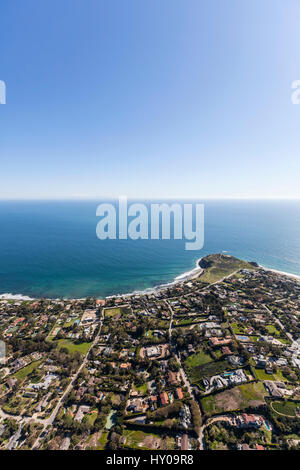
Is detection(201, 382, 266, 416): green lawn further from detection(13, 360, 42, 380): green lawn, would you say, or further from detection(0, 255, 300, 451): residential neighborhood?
detection(13, 360, 42, 380): green lawn

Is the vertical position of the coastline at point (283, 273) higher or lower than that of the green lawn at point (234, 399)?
higher

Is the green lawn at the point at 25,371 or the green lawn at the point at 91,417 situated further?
the green lawn at the point at 25,371

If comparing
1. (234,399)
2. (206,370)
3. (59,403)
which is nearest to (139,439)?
(59,403)

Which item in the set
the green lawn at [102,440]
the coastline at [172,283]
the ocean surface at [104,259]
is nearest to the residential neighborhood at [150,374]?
the green lawn at [102,440]

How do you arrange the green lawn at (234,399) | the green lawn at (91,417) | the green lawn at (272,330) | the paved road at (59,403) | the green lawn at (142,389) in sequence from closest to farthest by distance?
1. the paved road at (59,403)
2. the green lawn at (91,417)
3. the green lawn at (234,399)
4. the green lawn at (142,389)
5. the green lawn at (272,330)

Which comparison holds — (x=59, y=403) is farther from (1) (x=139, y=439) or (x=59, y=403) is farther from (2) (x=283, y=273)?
(2) (x=283, y=273)

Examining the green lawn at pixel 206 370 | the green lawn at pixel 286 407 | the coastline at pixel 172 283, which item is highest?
the coastline at pixel 172 283

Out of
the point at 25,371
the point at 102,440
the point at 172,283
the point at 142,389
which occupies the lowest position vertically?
the point at 102,440

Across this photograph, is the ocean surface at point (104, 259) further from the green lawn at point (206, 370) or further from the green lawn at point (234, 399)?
the green lawn at point (234, 399)

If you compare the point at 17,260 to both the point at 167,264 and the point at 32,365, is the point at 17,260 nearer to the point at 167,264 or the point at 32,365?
the point at 32,365

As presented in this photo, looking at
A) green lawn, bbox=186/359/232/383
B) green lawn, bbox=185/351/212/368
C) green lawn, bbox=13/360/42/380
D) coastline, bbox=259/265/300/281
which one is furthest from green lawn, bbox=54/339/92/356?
coastline, bbox=259/265/300/281
